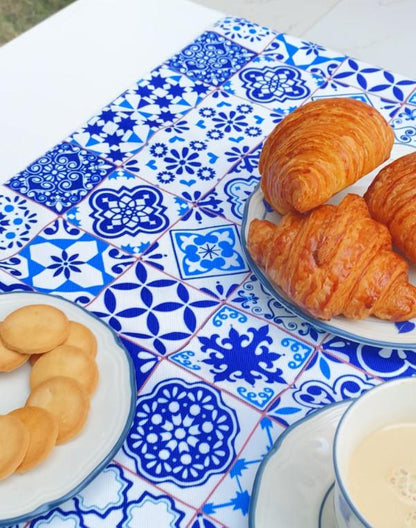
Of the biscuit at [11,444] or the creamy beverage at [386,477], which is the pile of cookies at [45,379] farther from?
the creamy beverage at [386,477]

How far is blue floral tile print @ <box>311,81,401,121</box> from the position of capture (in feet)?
3.67

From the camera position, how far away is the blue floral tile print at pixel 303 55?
1.20 metres

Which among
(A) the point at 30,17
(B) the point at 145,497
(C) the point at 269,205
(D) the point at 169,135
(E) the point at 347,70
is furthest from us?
(A) the point at 30,17

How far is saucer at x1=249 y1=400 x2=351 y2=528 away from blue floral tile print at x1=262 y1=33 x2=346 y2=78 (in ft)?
2.34

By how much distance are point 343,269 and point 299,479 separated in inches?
8.7

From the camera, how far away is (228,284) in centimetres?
85

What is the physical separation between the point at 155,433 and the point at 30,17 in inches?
90.7

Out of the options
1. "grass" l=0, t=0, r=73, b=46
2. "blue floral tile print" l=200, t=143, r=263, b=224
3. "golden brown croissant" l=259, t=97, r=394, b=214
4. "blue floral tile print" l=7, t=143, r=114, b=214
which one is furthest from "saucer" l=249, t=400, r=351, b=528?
"grass" l=0, t=0, r=73, b=46

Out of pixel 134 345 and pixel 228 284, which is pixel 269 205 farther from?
pixel 134 345

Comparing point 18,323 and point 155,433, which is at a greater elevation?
point 18,323

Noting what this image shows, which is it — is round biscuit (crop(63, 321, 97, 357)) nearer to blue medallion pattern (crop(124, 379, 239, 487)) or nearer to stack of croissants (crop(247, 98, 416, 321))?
blue medallion pattern (crop(124, 379, 239, 487))

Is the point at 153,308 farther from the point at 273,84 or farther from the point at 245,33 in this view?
the point at 245,33

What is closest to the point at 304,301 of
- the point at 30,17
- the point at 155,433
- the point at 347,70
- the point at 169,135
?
the point at 155,433

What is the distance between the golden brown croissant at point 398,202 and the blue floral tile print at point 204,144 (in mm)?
256
